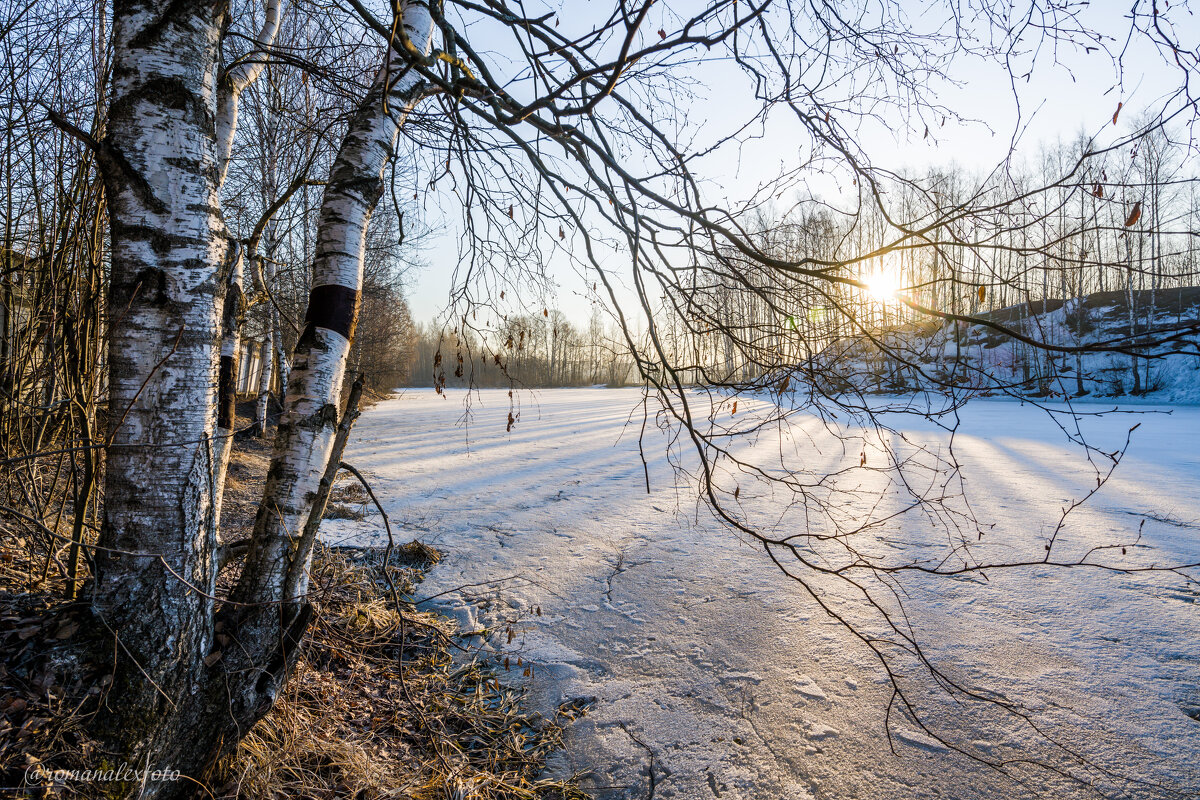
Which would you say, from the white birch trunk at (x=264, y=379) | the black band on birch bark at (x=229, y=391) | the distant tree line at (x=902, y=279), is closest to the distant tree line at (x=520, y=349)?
the distant tree line at (x=902, y=279)

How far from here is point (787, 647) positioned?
319 cm

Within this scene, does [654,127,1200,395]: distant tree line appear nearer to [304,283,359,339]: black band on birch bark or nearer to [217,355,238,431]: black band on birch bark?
[304,283,359,339]: black band on birch bark

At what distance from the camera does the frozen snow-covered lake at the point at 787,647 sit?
90.5 inches

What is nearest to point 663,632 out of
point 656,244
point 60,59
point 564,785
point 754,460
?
point 564,785

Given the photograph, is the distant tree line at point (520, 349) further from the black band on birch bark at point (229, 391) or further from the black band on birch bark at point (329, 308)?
the black band on birch bark at point (229, 391)

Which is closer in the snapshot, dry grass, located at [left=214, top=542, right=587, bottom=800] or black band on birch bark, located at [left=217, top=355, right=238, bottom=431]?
dry grass, located at [left=214, top=542, right=587, bottom=800]

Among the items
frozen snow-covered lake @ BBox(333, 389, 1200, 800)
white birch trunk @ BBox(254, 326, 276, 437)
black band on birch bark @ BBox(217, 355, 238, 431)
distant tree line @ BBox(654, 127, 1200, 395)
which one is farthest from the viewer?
white birch trunk @ BBox(254, 326, 276, 437)

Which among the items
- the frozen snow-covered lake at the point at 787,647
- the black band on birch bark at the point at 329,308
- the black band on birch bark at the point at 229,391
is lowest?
the frozen snow-covered lake at the point at 787,647

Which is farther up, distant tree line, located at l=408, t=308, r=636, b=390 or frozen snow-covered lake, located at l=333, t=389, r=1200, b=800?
distant tree line, located at l=408, t=308, r=636, b=390

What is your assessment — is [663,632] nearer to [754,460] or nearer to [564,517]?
[564,517]

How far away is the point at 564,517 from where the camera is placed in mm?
5727

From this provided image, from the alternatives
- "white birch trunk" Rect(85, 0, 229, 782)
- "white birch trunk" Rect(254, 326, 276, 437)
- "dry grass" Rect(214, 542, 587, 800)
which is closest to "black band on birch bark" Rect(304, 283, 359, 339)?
"white birch trunk" Rect(85, 0, 229, 782)

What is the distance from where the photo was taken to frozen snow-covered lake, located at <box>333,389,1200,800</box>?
7.54ft

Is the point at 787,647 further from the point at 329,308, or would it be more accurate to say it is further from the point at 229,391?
the point at 229,391
